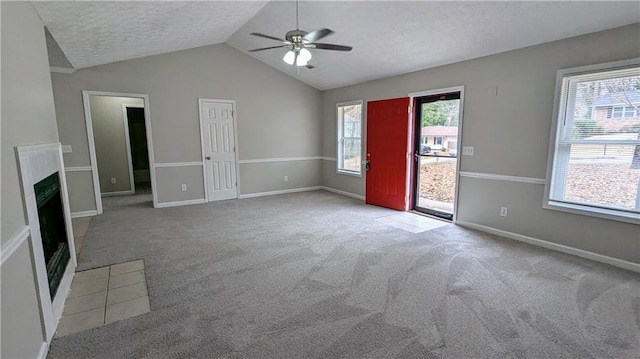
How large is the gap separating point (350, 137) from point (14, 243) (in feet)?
17.8

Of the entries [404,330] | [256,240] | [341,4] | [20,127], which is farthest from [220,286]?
[341,4]

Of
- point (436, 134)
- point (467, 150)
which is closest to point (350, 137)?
point (436, 134)

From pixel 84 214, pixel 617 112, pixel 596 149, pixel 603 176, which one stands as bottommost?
pixel 84 214

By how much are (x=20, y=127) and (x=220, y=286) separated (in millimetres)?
1800

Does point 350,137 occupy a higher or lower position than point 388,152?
higher

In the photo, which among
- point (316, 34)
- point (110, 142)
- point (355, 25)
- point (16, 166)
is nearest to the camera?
point (16, 166)

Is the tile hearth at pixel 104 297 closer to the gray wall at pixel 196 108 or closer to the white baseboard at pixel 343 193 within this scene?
the gray wall at pixel 196 108

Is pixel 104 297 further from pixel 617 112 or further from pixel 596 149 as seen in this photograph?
pixel 617 112

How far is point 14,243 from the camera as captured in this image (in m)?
1.60

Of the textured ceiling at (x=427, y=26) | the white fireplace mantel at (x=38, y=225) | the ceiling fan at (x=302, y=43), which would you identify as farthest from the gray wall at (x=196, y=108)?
the white fireplace mantel at (x=38, y=225)

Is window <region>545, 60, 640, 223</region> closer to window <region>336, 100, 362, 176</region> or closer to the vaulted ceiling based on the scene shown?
the vaulted ceiling

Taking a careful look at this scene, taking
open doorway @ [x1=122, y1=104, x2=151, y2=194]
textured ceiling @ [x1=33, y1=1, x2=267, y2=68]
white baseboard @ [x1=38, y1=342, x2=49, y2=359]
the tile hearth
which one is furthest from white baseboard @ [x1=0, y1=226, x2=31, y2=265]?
open doorway @ [x1=122, y1=104, x2=151, y2=194]

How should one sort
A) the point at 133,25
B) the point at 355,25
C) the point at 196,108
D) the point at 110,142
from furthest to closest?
1. the point at 110,142
2. the point at 196,108
3. the point at 355,25
4. the point at 133,25

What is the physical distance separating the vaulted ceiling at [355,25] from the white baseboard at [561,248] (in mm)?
2266
